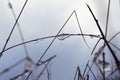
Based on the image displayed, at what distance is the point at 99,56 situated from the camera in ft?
3.58

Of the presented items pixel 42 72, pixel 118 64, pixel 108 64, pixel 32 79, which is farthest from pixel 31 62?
pixel 118 64

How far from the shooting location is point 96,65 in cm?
122

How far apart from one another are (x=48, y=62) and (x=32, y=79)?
0.12 meters

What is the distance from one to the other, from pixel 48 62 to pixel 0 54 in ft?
1.22

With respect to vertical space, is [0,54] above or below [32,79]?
above

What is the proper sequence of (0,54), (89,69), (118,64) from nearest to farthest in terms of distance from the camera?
(118,64) < (0,54) < (89,69)

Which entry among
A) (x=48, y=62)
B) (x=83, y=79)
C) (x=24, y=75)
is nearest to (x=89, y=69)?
(x=83, y=79)

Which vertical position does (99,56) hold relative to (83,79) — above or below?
above

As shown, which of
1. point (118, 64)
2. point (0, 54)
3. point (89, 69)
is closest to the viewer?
point (118, 64)

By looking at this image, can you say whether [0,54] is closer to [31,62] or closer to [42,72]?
[42,72]

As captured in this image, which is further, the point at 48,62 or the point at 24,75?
the point at 48,62

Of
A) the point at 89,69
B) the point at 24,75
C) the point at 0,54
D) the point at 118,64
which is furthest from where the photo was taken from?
the point at 89,69

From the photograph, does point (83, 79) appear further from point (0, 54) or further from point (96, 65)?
point (0, 54)

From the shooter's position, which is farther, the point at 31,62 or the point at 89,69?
the point at 31,62
